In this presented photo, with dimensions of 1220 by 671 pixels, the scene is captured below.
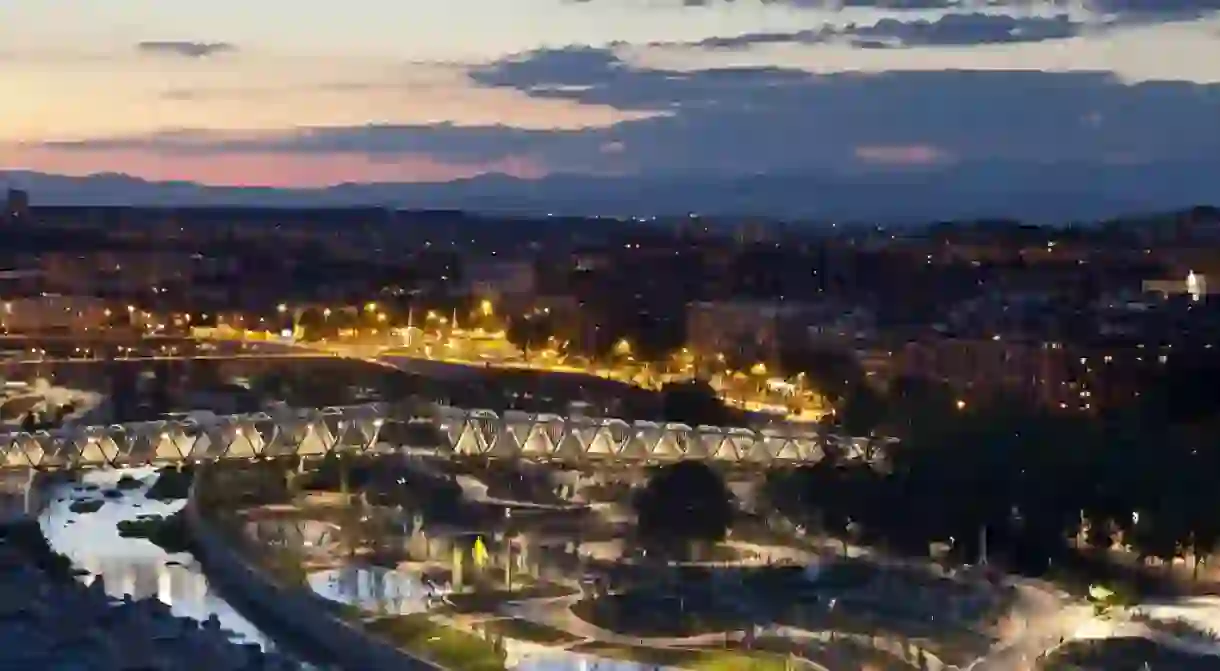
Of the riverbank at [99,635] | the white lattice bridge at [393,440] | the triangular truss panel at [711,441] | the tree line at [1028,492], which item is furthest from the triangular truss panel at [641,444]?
the riverbank at [99,635]

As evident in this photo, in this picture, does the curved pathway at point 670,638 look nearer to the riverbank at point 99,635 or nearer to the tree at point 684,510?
the riverbank at point 99,635

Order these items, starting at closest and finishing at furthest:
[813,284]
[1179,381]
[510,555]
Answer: [510,555], [1179,381], [813,284]

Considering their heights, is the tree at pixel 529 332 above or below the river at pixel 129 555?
above

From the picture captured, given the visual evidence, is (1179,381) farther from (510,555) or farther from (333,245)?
(333,245)

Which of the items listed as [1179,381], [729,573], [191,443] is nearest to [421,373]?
[191,443]

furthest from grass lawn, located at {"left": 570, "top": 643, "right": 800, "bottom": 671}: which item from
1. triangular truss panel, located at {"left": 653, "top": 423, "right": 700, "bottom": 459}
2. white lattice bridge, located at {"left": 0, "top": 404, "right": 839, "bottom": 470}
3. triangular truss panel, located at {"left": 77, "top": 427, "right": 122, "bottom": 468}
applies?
triangular truss panel, located at {"left": 77, "top": 427, "right": 122, "bottom": 468}

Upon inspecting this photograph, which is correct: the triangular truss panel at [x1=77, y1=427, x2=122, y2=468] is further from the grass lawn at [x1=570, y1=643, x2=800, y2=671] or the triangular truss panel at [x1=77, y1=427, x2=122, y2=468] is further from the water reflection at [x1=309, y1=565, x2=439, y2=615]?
the grass lawn at [x1=570, y1=643, x2=800, y2=671]
